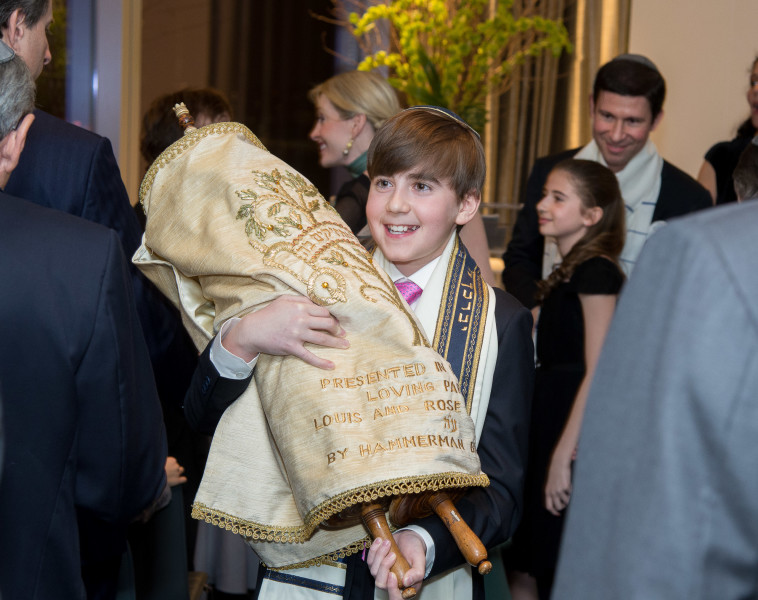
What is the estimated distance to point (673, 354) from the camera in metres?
0.53

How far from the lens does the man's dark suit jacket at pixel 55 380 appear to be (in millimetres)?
1100

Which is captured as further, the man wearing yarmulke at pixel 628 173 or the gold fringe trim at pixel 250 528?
the man wearing yarmulke at pixel 628 173

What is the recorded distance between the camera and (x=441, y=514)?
1208 mm

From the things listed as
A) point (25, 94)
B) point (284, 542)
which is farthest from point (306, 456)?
point (25, 94)

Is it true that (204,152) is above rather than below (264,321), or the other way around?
above

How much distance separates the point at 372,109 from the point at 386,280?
1.48m

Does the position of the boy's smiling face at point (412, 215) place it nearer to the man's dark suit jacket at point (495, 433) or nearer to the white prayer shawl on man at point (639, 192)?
the man's dark suit jacket at point (495, 433)

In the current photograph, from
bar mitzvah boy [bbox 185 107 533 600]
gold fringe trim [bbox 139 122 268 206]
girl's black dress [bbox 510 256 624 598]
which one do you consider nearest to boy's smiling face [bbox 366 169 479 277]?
bar mitzvah boy [bbox 185 107 533 600]

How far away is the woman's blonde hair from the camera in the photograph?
266 centimetres

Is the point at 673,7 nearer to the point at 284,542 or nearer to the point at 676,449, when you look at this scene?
the point at 284,542

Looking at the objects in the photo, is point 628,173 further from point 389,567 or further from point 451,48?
point 389,567

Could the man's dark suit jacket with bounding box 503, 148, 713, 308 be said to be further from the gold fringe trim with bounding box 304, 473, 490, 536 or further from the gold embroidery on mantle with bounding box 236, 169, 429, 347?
the gold fringe trim with bounding box 304, 473, 490, 536

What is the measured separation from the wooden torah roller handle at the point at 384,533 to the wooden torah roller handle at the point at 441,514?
0.04 m

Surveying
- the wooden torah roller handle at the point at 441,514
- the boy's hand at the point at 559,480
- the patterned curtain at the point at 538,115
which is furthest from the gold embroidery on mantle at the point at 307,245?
the patterned curtain at the point at 538,115
